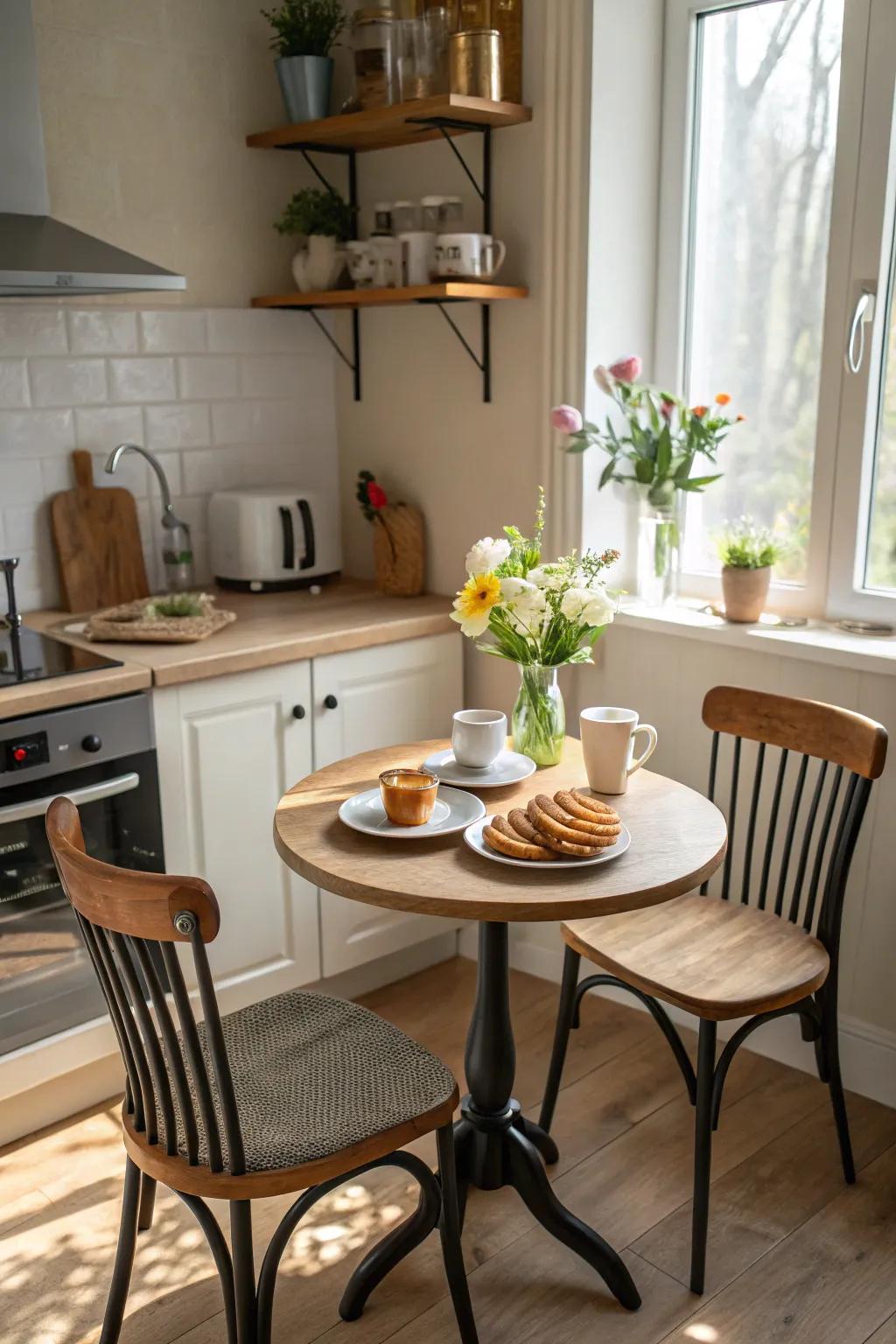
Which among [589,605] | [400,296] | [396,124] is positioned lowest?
[589,605]

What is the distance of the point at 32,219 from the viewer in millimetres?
2537

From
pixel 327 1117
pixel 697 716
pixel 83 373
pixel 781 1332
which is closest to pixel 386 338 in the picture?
pixel 83 373

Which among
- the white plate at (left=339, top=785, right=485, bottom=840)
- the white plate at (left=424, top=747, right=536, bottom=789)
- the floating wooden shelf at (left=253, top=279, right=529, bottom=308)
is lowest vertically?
the white plate at (left=339, top=785, right=485, bottom=840)

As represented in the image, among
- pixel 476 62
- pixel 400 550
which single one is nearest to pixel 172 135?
pixel 476 62

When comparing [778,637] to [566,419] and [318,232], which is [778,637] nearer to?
[566,419]

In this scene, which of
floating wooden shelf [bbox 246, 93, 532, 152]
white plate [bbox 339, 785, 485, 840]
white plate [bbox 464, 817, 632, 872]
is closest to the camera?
white plate [bbox 464, 817, 632, 872]

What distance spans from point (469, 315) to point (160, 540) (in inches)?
36.7

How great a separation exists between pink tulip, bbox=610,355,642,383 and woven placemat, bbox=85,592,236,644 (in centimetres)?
98

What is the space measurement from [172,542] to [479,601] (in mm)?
1216

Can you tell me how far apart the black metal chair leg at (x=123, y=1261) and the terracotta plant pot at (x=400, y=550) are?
5.32ft

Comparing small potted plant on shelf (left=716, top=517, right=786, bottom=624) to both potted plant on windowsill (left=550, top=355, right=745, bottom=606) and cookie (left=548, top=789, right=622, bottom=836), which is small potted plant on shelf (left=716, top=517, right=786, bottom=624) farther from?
cookie (left=548, top=789, right=622, bottom=836)

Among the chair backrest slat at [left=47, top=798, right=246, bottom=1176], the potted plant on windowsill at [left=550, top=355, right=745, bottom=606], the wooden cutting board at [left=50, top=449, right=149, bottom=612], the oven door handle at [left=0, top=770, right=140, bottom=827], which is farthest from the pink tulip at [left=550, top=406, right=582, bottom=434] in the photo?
the chair backrest slat at [left=47, top=798, right=246, bottom=1176]

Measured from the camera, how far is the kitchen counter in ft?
7.52

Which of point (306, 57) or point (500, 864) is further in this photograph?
point (306, 57)
